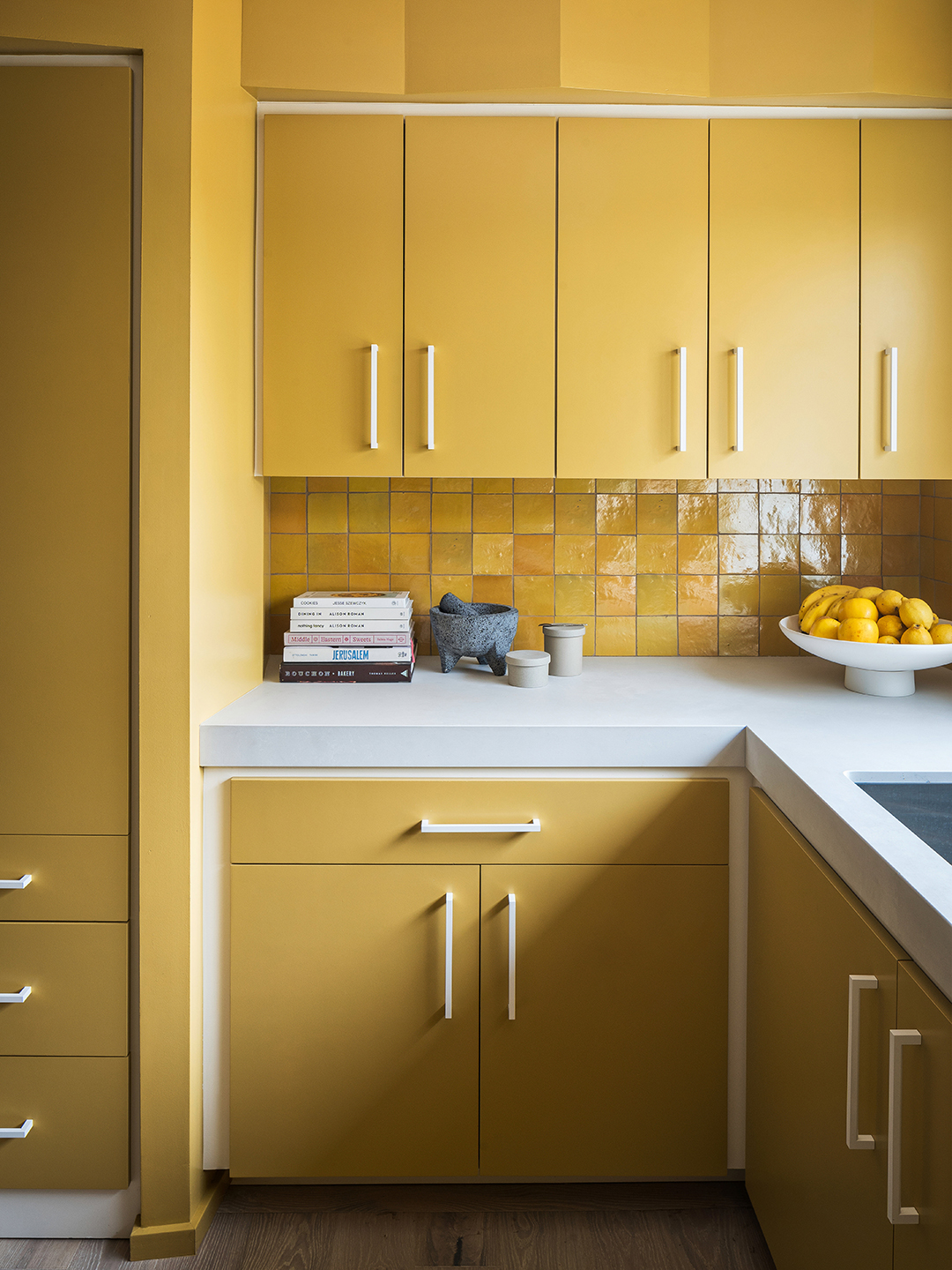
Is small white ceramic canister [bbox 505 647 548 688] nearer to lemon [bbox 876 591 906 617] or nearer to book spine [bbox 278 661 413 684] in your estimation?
book spine [bbox 278 661 413 684]

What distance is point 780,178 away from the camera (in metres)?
2.01

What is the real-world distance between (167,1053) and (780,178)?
82.9 inches

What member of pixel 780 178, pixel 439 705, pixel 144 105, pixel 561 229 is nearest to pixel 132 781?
pixel 439 705

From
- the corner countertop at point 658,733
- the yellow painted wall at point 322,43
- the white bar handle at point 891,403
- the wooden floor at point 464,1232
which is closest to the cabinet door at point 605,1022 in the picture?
the wooden floor at point 464,1232

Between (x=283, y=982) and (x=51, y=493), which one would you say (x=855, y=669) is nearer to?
(x=283, y=982)

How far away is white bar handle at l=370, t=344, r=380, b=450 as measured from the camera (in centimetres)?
202

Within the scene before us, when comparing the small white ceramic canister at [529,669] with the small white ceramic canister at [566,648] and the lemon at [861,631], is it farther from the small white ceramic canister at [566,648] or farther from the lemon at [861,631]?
the lemon at [861,631]

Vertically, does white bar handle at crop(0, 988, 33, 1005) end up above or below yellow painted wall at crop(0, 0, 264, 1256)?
below

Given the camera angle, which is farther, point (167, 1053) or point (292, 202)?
point (292, 202)

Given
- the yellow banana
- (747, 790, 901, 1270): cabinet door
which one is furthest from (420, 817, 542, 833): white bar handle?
the yellow banana

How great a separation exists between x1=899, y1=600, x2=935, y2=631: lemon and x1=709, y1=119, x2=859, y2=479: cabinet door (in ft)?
1.04

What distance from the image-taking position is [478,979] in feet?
5.79

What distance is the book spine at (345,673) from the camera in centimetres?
216

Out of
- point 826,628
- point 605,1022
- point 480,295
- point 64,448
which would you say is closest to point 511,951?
point 605,1022
